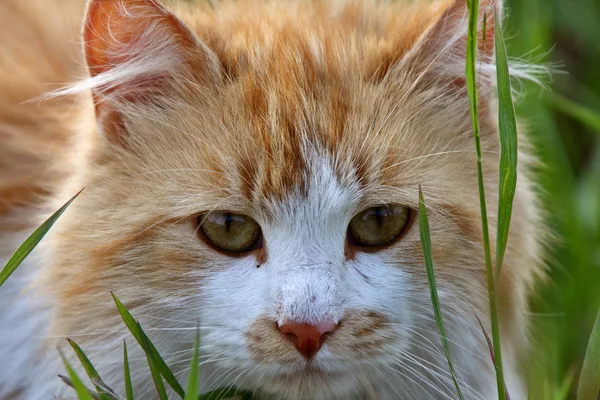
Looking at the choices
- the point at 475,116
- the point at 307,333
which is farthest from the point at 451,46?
the point at 307,333

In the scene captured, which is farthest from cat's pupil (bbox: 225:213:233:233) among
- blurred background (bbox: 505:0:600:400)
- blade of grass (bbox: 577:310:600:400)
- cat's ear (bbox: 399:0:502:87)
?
blurred background (bbox: 505:0:600:400)

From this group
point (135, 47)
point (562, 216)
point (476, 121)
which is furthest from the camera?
point (562, 216)

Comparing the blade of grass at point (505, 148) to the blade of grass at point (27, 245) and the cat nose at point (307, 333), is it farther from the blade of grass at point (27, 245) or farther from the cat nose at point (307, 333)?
the blade of grass at point (27, 245)

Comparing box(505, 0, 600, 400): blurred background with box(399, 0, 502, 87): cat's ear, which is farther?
box(505, 0, 600, 400): blurred background

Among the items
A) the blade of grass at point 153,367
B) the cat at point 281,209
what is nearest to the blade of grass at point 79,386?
the blade of grass at point 153,367

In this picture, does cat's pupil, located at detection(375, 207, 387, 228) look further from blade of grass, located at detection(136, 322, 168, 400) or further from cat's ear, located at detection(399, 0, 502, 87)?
blade of grass, located at detection(136, 322, 168, 400)

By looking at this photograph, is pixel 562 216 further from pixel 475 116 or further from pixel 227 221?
pixel 227 221
